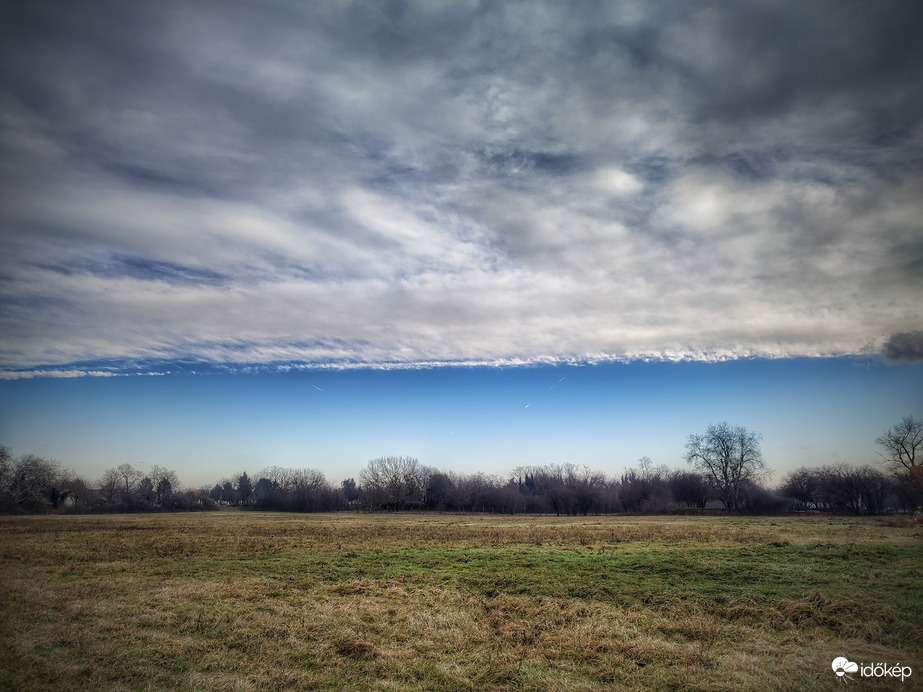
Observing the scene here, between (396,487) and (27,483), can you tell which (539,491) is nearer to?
(396,487)

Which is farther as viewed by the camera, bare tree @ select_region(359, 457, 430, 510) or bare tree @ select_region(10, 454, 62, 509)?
bare tree @ select_region(359, 457, 430, 510)

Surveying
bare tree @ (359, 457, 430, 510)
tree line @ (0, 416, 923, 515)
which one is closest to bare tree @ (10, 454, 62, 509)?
tree line @ (0, 416, 923, 515)

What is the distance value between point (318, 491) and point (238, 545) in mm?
103594

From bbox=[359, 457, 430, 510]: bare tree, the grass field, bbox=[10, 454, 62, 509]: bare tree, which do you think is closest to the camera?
the grass field

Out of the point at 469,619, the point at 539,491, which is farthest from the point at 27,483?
the point at 539,491

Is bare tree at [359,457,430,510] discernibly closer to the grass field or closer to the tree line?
the tree line

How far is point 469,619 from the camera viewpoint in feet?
44.1

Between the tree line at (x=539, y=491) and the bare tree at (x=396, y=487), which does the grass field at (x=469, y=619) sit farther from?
the bare tree at (x=396, y=487)

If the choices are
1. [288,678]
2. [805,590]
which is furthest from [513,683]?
[805,590]

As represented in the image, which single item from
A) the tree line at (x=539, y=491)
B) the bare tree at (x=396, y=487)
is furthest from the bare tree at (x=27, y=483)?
the bare tree at (x=396, y=487)

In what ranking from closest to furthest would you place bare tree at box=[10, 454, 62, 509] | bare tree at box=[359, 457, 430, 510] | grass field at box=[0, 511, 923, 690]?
grass field at box=[0, 511, 923, 690] < bare tree at box=[10, 454, 62, 509] < bare tree at box=[359, 457, 430, 510]

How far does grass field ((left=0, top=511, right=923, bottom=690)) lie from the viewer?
9.75 m

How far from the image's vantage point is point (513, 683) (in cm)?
962

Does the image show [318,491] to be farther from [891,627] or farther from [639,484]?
[891,627]
